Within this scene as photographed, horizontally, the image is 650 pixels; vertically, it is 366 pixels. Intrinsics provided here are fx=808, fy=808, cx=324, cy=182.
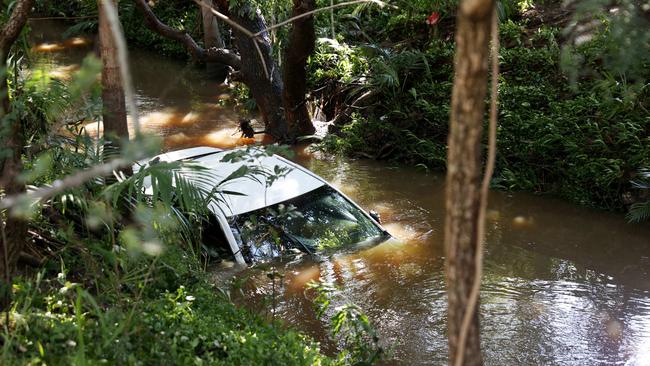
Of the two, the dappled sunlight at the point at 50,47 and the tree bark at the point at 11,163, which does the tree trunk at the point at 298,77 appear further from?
the dappled sunlight at the point at 50,47

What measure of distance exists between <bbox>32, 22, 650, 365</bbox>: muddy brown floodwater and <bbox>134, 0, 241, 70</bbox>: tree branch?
10.3ft

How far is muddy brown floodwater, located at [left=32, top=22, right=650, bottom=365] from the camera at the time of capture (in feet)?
19.6

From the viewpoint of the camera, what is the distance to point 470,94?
2.82 metres

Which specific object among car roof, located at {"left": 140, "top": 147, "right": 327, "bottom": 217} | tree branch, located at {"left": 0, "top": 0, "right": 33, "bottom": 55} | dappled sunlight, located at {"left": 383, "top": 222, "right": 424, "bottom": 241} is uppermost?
tree branch, located at {"left": 0, "top": 0, "right": 33, "bottom": 55}

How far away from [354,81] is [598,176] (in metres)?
4.47

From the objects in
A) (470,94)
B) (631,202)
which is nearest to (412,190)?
(631,202)

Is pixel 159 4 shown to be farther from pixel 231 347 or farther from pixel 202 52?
pixel 231 347

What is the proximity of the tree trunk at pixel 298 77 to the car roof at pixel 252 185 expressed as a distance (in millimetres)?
4143

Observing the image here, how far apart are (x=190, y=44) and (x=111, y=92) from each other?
20.4ft

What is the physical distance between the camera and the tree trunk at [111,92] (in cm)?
599

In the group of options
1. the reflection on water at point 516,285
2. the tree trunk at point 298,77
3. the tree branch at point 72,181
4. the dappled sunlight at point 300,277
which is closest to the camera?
the tree branch at point 72,181

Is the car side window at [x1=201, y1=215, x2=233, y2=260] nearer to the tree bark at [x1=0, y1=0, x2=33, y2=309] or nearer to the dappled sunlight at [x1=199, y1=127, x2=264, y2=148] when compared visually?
the tree bark at [x1=0, y1=0, x2=33, y2=309]

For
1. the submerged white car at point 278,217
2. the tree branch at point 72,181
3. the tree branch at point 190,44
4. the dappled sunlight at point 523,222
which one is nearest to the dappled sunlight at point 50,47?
the tree branch at point 190,44


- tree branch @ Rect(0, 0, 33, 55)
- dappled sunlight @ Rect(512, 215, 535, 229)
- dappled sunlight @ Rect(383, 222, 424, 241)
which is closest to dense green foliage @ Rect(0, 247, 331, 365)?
tree branch @ Rect(0, 0, 33, 55)
